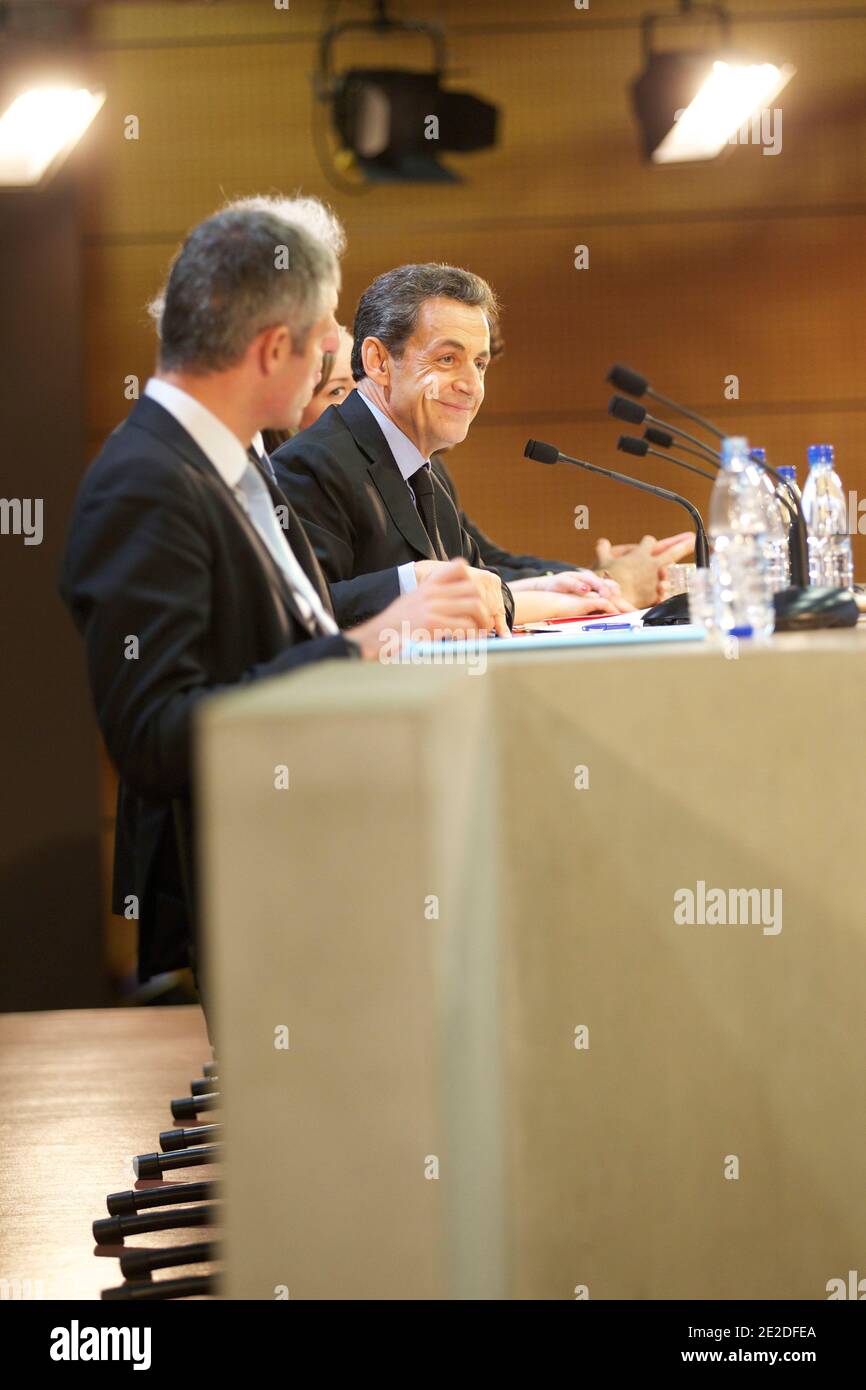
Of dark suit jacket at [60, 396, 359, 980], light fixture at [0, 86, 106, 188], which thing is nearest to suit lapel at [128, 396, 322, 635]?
dark suit jacket at [60, 396, 359, 980]

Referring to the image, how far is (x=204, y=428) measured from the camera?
Answer: 163 centimetres

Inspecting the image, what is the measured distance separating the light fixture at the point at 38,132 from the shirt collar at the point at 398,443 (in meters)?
1.55

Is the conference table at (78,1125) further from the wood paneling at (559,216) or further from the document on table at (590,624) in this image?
the wood paneling at (559,216)

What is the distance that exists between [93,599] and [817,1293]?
98 cm

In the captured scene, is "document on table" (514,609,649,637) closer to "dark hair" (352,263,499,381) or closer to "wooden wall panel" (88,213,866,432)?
"dark hair" (352,263,499,381)

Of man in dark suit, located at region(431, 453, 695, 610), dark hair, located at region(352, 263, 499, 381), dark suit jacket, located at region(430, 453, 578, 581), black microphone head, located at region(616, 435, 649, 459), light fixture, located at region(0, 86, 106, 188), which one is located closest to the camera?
black microphone head, located at region(616, 435, 649, 459)

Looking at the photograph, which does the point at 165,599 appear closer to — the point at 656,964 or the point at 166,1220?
the point at 656,964

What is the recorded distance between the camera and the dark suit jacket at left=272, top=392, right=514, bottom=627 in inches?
103

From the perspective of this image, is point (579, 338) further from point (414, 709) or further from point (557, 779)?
point (414, 709)

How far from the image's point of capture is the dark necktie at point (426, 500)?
2805 millimetres

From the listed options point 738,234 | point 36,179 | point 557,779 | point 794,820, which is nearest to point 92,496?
point 557,779

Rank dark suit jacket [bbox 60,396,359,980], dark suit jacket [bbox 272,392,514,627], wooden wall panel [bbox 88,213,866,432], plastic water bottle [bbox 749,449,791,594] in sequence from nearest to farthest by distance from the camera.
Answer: dark suit jacket [bbox 60,396,359,980], plastic water bottle [bbox 749,449,791,594], dark suit jacket [bbox 272,392,514,627], wooden wall panel [bbox 88,213,866,432]

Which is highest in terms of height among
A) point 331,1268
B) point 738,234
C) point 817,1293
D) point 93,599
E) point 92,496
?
point 738,234

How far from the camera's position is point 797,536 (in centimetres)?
207
